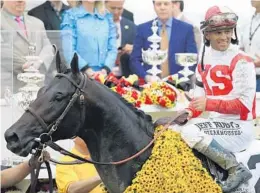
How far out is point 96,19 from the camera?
8.08 m

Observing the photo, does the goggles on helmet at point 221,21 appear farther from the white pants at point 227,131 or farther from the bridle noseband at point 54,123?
the bridle noseband at point 54,123

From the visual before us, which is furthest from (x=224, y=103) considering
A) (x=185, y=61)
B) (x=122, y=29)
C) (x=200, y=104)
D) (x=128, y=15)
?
(x=128, y=15)

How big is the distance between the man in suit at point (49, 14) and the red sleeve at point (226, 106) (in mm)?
3782

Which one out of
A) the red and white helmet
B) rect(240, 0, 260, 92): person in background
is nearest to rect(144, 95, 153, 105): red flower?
the red and white helmet

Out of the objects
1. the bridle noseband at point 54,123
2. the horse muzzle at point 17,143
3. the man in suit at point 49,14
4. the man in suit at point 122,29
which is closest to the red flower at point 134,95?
the man in suit at point 122,29

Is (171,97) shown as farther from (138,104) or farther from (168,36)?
(168,36)

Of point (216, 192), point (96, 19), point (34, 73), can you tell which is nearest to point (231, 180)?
point (216, 192)

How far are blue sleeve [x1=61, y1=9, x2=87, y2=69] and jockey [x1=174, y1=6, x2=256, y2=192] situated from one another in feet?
7.93

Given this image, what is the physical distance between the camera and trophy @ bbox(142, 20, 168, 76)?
26.1 ft

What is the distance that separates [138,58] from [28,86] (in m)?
1.43

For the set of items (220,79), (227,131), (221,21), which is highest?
(221,21)

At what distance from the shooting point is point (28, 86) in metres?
7.36

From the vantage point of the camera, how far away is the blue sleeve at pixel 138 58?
26.8 feet

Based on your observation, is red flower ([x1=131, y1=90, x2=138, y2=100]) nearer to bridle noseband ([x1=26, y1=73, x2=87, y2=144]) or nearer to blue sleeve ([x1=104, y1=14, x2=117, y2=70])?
blue sleeve ([x1=104, y1=14, x2=117, y2=70])
